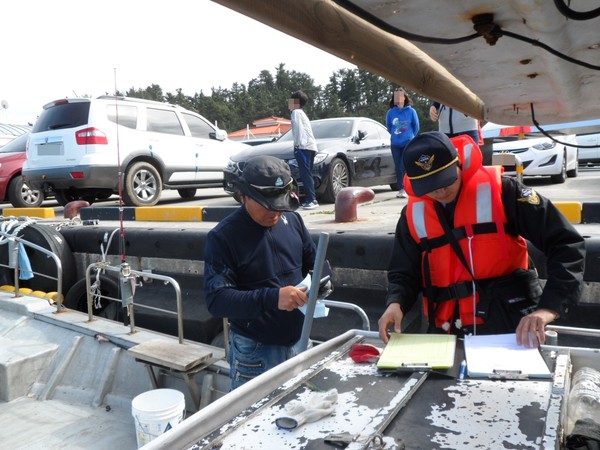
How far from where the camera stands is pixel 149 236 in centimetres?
629

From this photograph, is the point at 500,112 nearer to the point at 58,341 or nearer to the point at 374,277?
the point at 374,277

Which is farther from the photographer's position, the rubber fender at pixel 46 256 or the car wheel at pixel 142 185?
the car wheel at pixel 142 185

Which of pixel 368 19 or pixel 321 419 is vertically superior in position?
pixel 368 19

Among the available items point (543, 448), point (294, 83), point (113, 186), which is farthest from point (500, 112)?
point (294, 83)

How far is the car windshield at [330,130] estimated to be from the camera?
9180 millimetres

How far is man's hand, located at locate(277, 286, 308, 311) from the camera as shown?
2604 mm

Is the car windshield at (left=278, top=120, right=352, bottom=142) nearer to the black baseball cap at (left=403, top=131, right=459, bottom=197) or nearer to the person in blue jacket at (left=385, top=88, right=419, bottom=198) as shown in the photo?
the person in blue jacket at (left=385, top=88, right=419, bottom=198)

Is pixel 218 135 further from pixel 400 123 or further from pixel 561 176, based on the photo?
pixel 561 176

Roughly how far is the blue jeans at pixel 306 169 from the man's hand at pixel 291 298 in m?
5.17

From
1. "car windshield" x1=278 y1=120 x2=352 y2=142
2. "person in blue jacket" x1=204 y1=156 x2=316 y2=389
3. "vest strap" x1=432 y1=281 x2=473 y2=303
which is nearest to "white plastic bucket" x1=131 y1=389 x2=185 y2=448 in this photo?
"person in blue jacket" x1=204 y1=156 x2=316 y2=389

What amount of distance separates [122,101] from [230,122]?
71203 millimetres

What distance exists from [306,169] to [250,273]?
492cm

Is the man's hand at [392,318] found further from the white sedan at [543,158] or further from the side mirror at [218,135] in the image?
the side mirror at [218,135]

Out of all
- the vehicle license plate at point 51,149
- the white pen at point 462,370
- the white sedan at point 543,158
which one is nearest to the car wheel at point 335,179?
the white sedan at point 543,158
